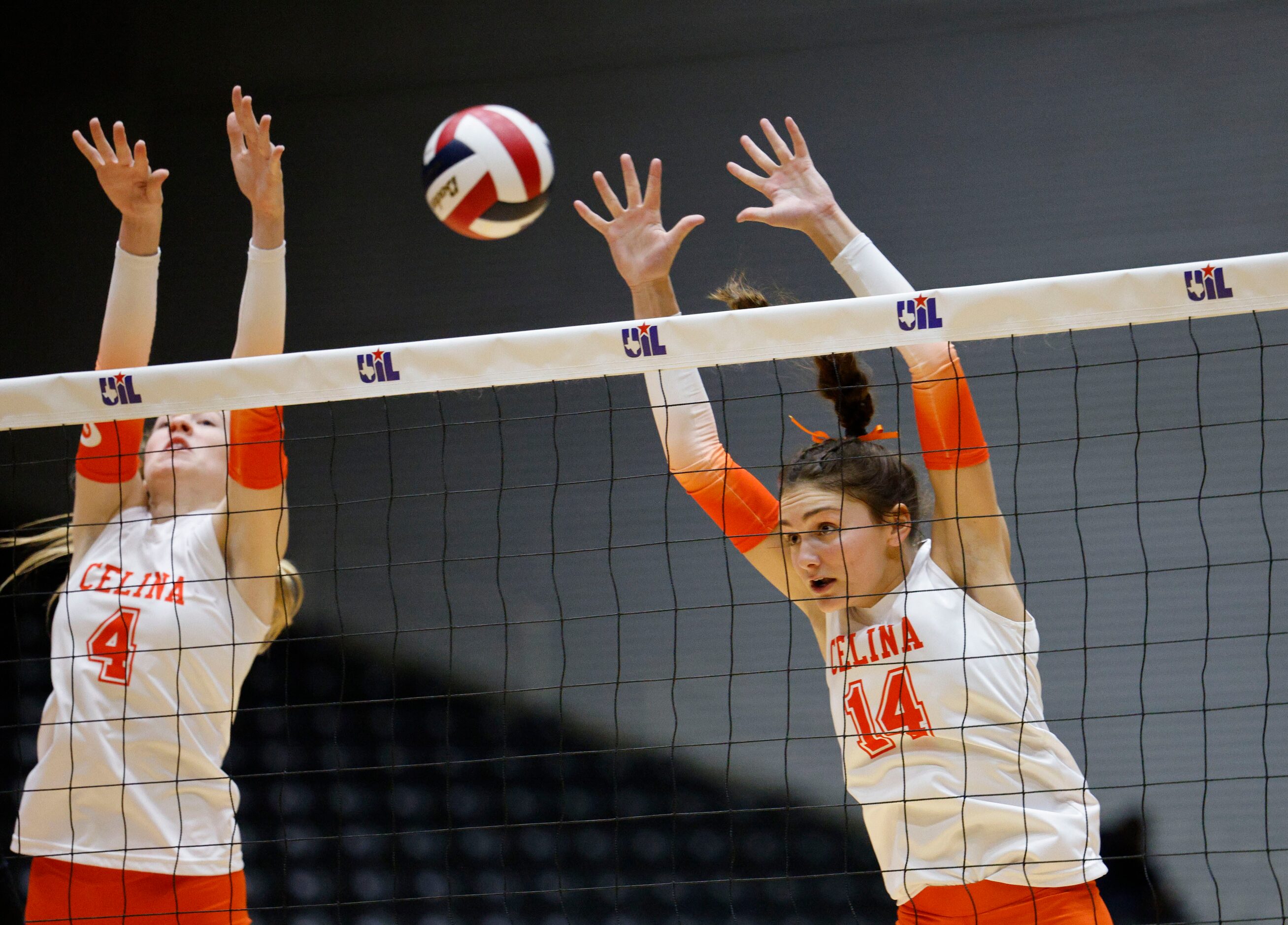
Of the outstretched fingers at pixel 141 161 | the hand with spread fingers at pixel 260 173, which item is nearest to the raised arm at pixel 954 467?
the hand with spread fingers at pixel 260 173

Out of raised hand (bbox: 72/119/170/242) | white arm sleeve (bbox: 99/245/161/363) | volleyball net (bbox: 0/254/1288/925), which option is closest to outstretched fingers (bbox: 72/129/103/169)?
raised hand (bbox: 72/119/170/242)

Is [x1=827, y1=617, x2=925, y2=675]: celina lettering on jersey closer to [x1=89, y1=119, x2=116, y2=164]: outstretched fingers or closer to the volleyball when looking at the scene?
the volleyball

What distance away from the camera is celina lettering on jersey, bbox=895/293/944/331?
2229 mm

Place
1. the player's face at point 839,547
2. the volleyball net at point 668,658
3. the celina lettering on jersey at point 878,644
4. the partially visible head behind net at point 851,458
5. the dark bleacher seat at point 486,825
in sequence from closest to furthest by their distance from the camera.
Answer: the celina lettering on jersey at point 878,644, the player's face at point 839,547, the partially visible head behind net at point 851,458, the volleyball net at point 668,658, the dark bleacher seat at point 486,825

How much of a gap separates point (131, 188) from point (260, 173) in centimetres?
30

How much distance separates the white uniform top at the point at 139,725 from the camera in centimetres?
237

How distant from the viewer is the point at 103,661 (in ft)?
7.97

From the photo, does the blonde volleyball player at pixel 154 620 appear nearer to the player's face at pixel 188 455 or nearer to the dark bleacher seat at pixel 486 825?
the player's face at pixel 188 455

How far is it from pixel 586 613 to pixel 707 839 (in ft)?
3.40

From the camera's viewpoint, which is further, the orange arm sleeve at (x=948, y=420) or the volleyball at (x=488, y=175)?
the volleyball at (x=488, y=175)

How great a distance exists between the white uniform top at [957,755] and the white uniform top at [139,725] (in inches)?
52.0

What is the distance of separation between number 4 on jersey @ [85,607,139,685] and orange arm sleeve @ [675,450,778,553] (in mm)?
1208

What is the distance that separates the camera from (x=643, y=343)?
2.29 metres

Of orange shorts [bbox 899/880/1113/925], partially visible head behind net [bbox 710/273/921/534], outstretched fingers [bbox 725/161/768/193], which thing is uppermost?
outstretched fingers [bbox 725/161/768/193]
